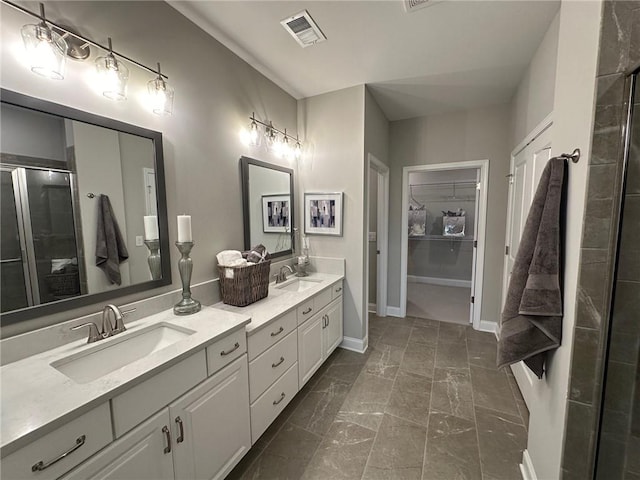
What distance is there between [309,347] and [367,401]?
616mm

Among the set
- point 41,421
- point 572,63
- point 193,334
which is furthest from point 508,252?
point 41,421

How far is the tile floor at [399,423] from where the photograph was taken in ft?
5.04

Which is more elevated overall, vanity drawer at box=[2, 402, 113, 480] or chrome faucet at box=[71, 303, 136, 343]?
chrome faucet at box=[71, 303, 136, 343]

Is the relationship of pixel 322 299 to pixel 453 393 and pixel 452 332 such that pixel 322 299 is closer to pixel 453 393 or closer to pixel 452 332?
pixel 453 393

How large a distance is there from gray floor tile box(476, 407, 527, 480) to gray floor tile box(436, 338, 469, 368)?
0.58 meters

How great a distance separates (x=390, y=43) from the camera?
6.41 feet

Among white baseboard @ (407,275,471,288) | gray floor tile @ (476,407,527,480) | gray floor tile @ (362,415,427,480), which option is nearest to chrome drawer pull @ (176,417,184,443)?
gray floor tile @ (362,415,427,480)

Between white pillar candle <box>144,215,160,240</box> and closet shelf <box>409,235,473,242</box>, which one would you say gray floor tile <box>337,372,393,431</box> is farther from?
closet shelf <box>409,235,473,242</box>

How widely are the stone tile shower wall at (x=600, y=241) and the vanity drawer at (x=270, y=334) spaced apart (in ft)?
4.84

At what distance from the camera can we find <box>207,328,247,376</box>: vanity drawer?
127 centimetres

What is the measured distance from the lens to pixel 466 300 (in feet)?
14.8

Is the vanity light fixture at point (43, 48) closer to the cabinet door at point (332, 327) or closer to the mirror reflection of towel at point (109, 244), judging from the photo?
the mirror reflection of towel at point (109, 244)

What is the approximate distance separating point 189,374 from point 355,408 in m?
1.39

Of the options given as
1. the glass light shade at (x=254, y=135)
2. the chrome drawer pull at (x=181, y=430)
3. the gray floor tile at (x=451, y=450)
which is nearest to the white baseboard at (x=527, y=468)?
the gray floor tile at (x=451, y=450)
